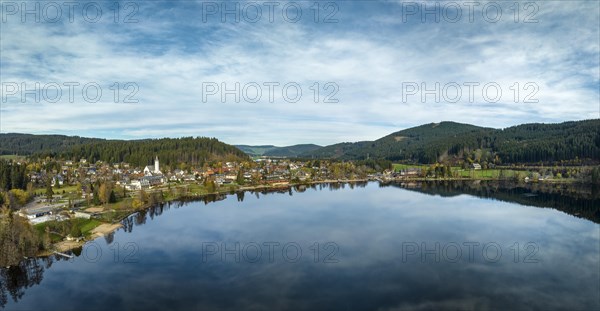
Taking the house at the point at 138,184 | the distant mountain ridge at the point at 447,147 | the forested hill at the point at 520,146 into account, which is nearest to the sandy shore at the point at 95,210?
the house at the point at 138,184

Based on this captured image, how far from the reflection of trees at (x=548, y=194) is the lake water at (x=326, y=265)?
227 inches

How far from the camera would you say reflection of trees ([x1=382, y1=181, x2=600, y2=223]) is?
42.0 metres

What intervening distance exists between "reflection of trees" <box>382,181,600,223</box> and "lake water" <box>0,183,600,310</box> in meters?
5.76

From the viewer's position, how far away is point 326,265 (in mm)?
22094

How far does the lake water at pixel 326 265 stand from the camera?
1703 centimetres

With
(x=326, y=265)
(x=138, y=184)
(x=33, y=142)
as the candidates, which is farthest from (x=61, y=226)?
(x=33, y=142)

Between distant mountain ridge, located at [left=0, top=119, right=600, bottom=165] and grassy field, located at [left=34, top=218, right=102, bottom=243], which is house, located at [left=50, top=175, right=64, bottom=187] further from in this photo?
grassy field, located at [left=34, top=218, right=102, bottom=243]

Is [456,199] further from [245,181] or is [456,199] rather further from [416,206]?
[245,181]

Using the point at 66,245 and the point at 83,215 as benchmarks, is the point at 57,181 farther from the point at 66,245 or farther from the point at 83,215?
the point at 66,245

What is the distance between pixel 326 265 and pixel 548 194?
48.5m

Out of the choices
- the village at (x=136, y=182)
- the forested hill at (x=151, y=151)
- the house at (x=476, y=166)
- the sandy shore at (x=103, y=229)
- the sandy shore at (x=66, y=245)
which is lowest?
the sandy shore at (x=66, y=245)


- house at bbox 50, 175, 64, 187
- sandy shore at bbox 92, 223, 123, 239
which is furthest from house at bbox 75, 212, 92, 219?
house at bbox 50, 175, 64, 187

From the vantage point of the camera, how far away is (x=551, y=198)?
167ft

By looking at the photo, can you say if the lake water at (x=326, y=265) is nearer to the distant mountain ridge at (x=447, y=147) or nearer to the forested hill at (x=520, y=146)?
the distant mountain ridge at (x=447, y=147)
